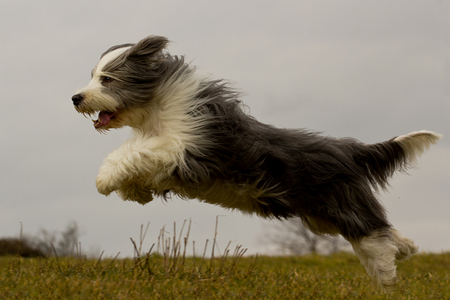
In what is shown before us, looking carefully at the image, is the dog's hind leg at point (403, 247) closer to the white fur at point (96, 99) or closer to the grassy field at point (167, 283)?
the grassy field at point (167, 283)

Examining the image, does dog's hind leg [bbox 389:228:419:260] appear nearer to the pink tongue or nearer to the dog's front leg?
the dog's front leg

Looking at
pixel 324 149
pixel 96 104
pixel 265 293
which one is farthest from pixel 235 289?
pixel 96 104

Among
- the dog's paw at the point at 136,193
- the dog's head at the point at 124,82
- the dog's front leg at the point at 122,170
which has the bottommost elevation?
the dog's paw at the point at 136,193

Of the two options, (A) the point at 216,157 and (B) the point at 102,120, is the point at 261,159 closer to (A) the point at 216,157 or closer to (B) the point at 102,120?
(A) the point at 216,157

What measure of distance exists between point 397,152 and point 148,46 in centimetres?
292

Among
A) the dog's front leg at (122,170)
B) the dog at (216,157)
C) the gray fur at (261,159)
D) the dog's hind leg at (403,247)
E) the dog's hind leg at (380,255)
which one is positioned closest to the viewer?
the dog's front leg at (122,170)

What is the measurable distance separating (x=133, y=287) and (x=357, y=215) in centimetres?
235

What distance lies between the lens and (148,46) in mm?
5109

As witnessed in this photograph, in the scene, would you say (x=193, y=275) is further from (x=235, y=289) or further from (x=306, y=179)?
(x=306, y=179)

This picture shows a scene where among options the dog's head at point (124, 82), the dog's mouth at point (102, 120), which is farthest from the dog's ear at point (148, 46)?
the dog's mouth at point (102, 120)

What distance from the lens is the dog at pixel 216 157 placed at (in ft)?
15.8

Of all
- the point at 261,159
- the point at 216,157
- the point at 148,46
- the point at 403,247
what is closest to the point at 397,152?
the point at 403,247

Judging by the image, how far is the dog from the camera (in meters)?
4.80

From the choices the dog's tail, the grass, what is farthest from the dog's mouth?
the dog's tail
